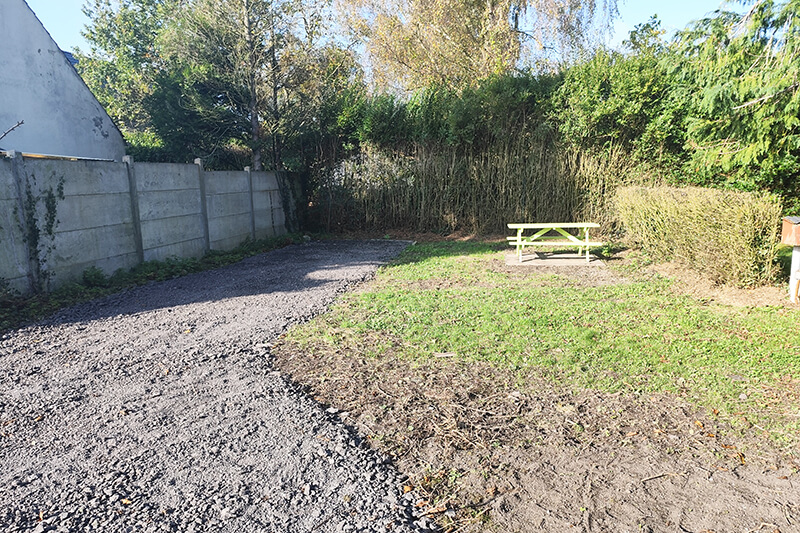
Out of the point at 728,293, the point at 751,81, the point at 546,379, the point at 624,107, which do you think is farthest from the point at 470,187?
the point at 546,379

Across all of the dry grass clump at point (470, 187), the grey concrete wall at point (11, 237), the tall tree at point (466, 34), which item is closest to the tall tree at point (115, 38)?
the tall tree at point (466, 34)

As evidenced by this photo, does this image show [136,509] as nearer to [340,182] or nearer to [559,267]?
[559,267]

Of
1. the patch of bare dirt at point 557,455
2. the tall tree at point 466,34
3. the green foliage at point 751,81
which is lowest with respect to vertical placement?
the patch of bare dirt at point 557,455

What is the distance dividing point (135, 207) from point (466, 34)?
12.9 metres

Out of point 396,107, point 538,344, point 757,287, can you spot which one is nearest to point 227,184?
point 396,107

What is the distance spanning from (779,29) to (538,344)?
4884 millimetres

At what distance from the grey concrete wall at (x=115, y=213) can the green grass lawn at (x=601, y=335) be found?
11.1 ft

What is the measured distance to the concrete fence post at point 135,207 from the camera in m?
7.40

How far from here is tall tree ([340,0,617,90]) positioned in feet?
54.3

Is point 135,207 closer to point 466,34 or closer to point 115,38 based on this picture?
point 466,34

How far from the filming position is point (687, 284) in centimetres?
628

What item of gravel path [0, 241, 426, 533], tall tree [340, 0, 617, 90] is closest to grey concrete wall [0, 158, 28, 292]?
gravel path [0, 241, 426, 533]

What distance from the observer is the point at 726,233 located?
18.4 ft

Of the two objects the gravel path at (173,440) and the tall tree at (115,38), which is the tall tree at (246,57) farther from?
the tall tree at (115,38)
